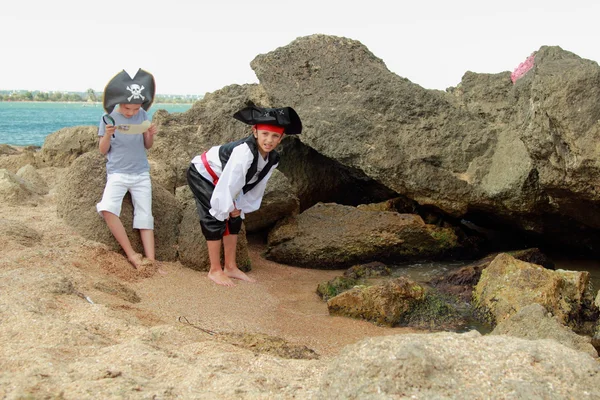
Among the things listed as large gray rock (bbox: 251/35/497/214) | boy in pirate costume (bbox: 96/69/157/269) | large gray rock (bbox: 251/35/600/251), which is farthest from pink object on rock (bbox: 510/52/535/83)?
boy in pirate costume (bbox: 96/69/157/269)

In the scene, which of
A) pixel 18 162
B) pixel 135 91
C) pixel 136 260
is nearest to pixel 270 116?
pixel 135 91

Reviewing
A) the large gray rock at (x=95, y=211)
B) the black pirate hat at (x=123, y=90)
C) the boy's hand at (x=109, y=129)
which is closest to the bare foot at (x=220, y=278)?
the large gray rock at (x=95, y=211)

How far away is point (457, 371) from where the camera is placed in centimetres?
211

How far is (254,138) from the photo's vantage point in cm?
527

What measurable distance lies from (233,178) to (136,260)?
110 cm

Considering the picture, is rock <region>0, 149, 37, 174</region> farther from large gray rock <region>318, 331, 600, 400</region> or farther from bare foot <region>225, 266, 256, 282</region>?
large gray rock <region>318, 331, 600, 400</region>

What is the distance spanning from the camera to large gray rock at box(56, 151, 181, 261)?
17.9ft

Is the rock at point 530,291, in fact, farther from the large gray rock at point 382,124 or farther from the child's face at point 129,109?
the child's face at point 129,109

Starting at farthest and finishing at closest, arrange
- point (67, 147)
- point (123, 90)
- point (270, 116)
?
point (67, 147)
point (123, 90)
point (270, 116)

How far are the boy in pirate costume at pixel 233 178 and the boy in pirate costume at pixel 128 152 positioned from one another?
→ 0.47m

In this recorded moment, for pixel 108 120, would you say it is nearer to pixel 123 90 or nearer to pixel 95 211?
pixel 123 90

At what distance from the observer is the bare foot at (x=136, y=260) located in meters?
5.23

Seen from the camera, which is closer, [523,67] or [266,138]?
[266,138]

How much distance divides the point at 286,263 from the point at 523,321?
3.10 metres
